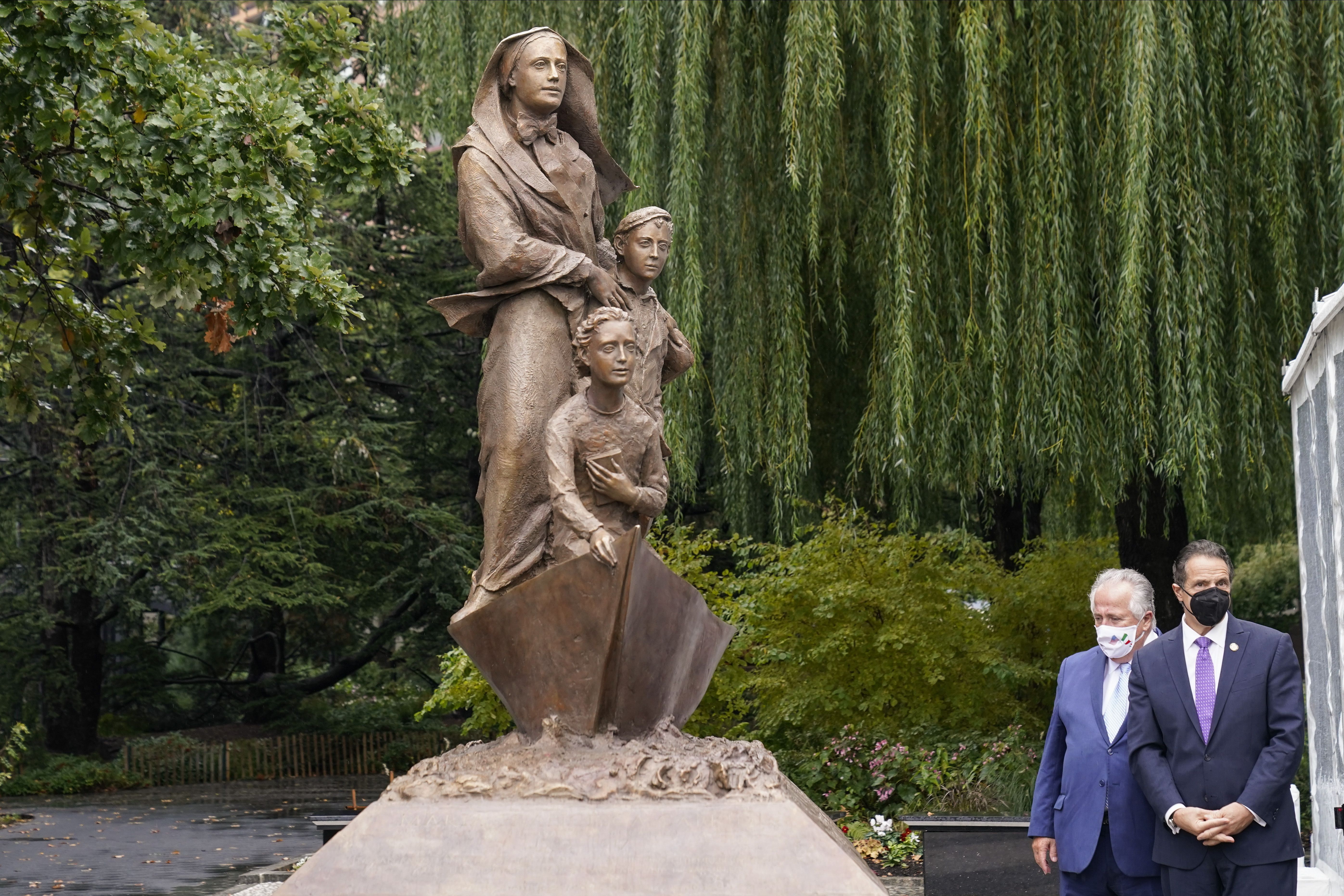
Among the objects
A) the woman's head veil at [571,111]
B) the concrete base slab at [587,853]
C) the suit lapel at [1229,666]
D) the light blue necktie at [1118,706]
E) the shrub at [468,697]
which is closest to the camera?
the concrete base slab at [587,853]

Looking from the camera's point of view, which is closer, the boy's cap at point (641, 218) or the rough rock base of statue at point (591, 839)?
the rough rock base of statue at point (591, 839)

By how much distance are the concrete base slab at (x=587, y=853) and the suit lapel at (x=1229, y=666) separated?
3.85ft

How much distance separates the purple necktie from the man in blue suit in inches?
7.4

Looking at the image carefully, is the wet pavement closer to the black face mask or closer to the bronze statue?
the bronze statue

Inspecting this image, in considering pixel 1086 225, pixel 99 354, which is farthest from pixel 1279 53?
pixel 99 354

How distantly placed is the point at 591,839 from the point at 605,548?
0.79 meters

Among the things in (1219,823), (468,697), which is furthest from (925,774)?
(1219,823)

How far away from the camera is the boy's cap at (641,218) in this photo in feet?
16.1

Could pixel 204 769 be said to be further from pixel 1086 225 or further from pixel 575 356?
pixel 575 356

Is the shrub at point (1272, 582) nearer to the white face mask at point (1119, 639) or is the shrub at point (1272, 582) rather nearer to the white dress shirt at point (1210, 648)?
the white face mask at point (1119, 639)

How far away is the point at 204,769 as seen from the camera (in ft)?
72.9

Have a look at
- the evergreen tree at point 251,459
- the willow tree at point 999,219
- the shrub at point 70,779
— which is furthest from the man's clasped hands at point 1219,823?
the shrub at point 70,779

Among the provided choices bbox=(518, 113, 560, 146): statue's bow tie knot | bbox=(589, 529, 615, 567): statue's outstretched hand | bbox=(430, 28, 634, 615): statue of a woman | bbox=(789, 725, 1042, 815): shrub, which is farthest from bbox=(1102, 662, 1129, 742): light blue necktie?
bbox=(789, 725, 1042, 815): shrub

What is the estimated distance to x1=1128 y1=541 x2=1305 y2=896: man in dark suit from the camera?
4152 mm
